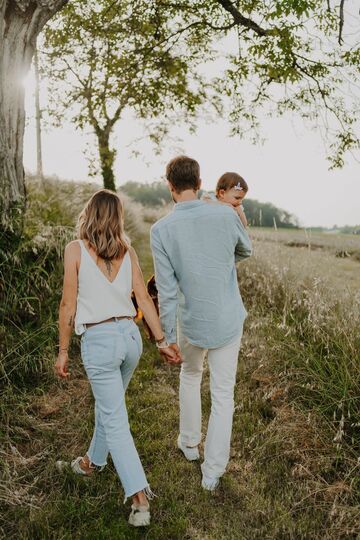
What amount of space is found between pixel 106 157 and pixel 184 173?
28.5 feet

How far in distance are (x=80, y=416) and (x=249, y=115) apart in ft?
24.3

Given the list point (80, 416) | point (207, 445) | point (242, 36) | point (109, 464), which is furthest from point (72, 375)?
point (242, 36)

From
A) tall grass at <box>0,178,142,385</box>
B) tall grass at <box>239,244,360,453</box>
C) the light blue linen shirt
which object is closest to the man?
the light blue linen shirt

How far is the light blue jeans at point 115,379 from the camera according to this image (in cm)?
285

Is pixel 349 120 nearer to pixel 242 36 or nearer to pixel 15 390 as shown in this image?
pixel 242 36

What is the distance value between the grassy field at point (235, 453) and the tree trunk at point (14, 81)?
1.40 m

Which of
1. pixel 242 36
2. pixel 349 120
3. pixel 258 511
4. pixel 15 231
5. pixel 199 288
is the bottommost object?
pixel 258 511

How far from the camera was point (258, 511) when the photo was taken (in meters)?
3.16

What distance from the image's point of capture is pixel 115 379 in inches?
115

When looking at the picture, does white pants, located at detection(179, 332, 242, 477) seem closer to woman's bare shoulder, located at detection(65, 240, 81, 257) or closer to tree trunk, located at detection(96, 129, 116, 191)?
woman's bare shoulder, located at detection(65, 240, 81, 257)

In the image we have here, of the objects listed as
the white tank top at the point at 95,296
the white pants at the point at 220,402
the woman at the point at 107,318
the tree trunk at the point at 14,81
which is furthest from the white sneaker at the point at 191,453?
the tree trunk at the point at 14,81

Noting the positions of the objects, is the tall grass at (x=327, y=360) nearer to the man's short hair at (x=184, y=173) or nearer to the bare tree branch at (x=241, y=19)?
the man's short hair at (x=184, y=173)

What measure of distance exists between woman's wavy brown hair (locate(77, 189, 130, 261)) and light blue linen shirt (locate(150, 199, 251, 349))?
0.33m

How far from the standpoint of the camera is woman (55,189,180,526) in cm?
287
